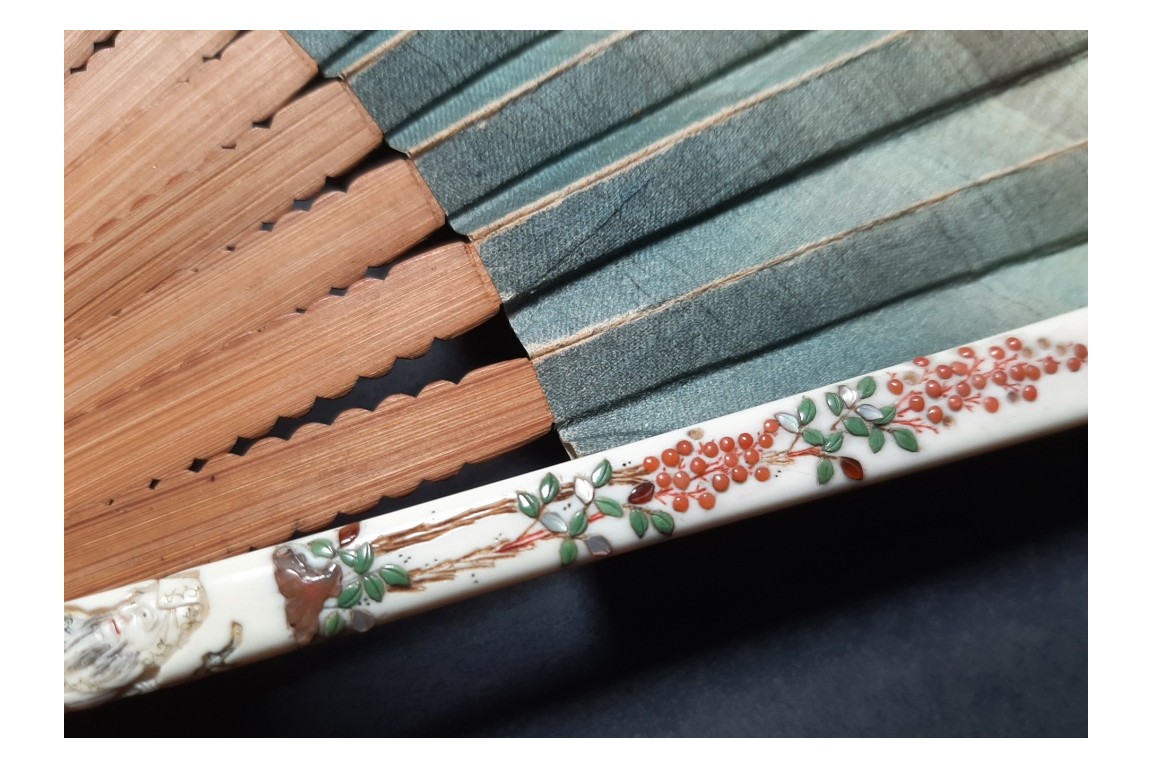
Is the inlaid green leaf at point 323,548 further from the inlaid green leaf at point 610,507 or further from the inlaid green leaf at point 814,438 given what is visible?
the inlaid green leaf at point 814,438

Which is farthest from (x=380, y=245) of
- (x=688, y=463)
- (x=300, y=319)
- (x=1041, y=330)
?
(x=1041, y=330)

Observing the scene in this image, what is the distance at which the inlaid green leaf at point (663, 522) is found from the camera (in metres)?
0.58

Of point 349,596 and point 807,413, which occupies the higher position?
point 807,413

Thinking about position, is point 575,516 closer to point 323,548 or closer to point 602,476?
point 602,476

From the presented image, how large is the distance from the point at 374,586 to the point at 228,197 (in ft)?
1.13

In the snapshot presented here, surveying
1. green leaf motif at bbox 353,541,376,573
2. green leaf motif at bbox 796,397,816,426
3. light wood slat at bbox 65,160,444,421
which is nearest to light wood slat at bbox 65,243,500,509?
light wood slat at bbox 65,160,444,421

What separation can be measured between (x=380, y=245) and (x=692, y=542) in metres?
0.37

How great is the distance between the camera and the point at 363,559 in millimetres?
582

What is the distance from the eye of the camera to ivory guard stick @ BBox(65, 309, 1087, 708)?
22.8 inches

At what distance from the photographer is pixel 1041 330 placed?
0.59m

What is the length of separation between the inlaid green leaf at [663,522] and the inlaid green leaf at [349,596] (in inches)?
9.0

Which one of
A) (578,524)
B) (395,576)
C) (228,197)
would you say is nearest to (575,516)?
(578,524)

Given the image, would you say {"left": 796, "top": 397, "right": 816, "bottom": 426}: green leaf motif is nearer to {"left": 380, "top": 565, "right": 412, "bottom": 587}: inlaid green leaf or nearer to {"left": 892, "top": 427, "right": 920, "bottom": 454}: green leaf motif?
{"left": 892, "top": 427, "right": 920, "bottom": 454}: green leaf motif

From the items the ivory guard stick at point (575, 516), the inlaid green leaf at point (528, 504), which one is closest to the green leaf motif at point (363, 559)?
the ivory guard stick at point (575, 516)
